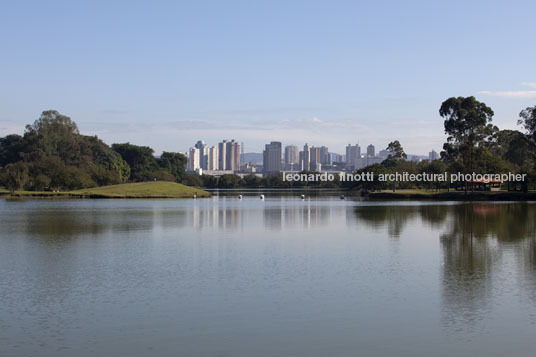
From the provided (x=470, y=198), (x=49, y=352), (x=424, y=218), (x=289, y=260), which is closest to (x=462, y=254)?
(x=289, y=260)

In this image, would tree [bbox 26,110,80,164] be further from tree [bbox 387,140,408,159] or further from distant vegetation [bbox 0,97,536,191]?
tree [bbox 387,140,408,159]

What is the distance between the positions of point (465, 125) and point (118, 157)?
303 feet

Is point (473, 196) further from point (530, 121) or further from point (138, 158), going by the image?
point (138, 158)

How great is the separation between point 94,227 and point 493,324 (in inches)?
1325

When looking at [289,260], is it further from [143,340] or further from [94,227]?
[94,227]

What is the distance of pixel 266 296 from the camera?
18.4m

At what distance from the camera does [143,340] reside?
13.7 meters

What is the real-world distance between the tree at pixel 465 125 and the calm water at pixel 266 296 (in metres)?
75.0

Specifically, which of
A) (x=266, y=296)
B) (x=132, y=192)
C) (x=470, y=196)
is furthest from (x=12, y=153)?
(x=266, y=296)

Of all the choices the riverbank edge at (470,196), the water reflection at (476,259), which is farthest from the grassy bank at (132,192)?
the water reflection at (476,259)

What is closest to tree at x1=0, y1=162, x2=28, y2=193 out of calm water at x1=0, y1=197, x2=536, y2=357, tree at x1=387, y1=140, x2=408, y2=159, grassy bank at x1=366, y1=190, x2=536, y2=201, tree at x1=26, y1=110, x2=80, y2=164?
tree at x1=26, y1=110, x2=80, y2=164

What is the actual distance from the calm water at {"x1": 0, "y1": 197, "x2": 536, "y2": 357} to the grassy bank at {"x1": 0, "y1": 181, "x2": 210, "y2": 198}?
75.6 m

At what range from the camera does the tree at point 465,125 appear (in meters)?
106

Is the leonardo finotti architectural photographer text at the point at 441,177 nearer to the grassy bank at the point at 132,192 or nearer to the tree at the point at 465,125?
the tree at the point at 465,125
